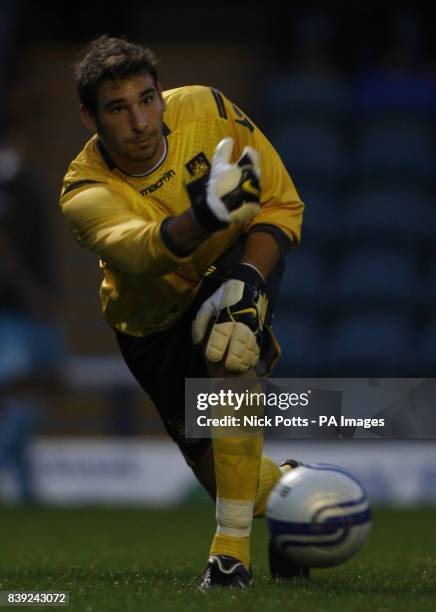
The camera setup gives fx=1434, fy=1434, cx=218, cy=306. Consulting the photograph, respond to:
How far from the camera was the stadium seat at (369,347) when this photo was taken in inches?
484

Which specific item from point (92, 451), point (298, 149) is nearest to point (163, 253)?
point (92, 451)

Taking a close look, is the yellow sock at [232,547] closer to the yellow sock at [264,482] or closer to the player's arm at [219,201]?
the yellow sock at [264,482]

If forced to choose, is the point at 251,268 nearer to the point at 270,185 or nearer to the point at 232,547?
the point at 270,185

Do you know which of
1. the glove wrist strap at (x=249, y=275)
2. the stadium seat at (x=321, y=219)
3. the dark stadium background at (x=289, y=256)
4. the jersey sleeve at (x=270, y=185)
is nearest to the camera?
the glove wrist strap at (x=249, y=275)

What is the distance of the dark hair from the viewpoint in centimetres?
489

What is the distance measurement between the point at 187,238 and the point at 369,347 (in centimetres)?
807

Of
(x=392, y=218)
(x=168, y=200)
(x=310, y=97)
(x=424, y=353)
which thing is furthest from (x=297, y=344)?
(x=168, y=200)

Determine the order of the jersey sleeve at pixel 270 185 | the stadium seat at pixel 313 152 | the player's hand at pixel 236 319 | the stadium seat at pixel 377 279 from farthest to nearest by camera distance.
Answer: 1. the stadium seat at pixel 313 152
2. the stadium seat at pixel 377 279
3. the jersey sleeve at pixel 270 185
4. the player's hand at pixel 236 319

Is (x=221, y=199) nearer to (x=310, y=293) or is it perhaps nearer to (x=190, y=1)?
(x=310, y=293)

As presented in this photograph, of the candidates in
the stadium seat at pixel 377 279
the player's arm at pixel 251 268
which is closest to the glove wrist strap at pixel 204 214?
the player's arm at pixel 251 268

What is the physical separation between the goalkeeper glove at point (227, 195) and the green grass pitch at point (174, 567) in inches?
45.2

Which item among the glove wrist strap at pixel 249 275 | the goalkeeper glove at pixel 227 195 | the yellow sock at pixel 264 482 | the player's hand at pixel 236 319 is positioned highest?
the goalkeeper glove at pixel 227 195

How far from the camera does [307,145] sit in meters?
13.5

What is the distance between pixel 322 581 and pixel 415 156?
8.87m
